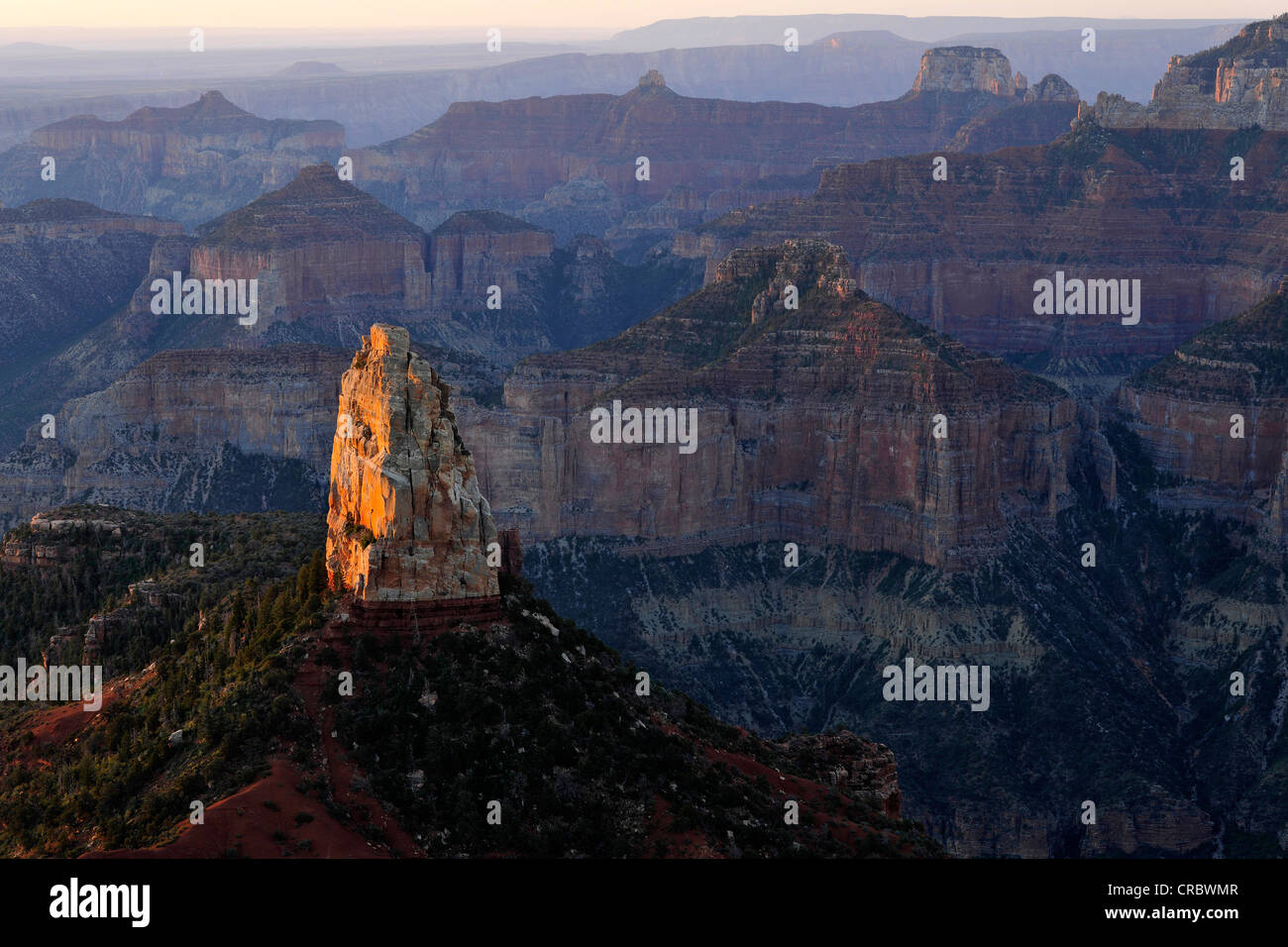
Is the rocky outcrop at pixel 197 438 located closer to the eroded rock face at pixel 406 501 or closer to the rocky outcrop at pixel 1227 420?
the rocky outcrop at pixel 1227 420

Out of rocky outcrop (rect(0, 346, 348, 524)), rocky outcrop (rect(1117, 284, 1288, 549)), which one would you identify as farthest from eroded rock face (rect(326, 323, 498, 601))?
rocky outcrop (rect(0, 346, 348, 524))

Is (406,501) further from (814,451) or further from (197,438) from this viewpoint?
(197,438)

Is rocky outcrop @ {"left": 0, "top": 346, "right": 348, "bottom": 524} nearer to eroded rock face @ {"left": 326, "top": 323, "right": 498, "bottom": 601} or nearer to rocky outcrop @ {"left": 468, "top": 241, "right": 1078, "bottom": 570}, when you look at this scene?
A: rocky outcrop @ {"left": 468, "top": 241, "right": 1078, "bottom": 570}

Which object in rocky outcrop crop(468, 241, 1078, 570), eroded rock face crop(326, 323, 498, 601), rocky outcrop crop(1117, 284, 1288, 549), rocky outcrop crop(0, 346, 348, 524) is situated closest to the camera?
eroded rock face crop(326, 323, 498, 601)

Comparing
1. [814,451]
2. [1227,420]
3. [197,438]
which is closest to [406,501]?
[814,451]
